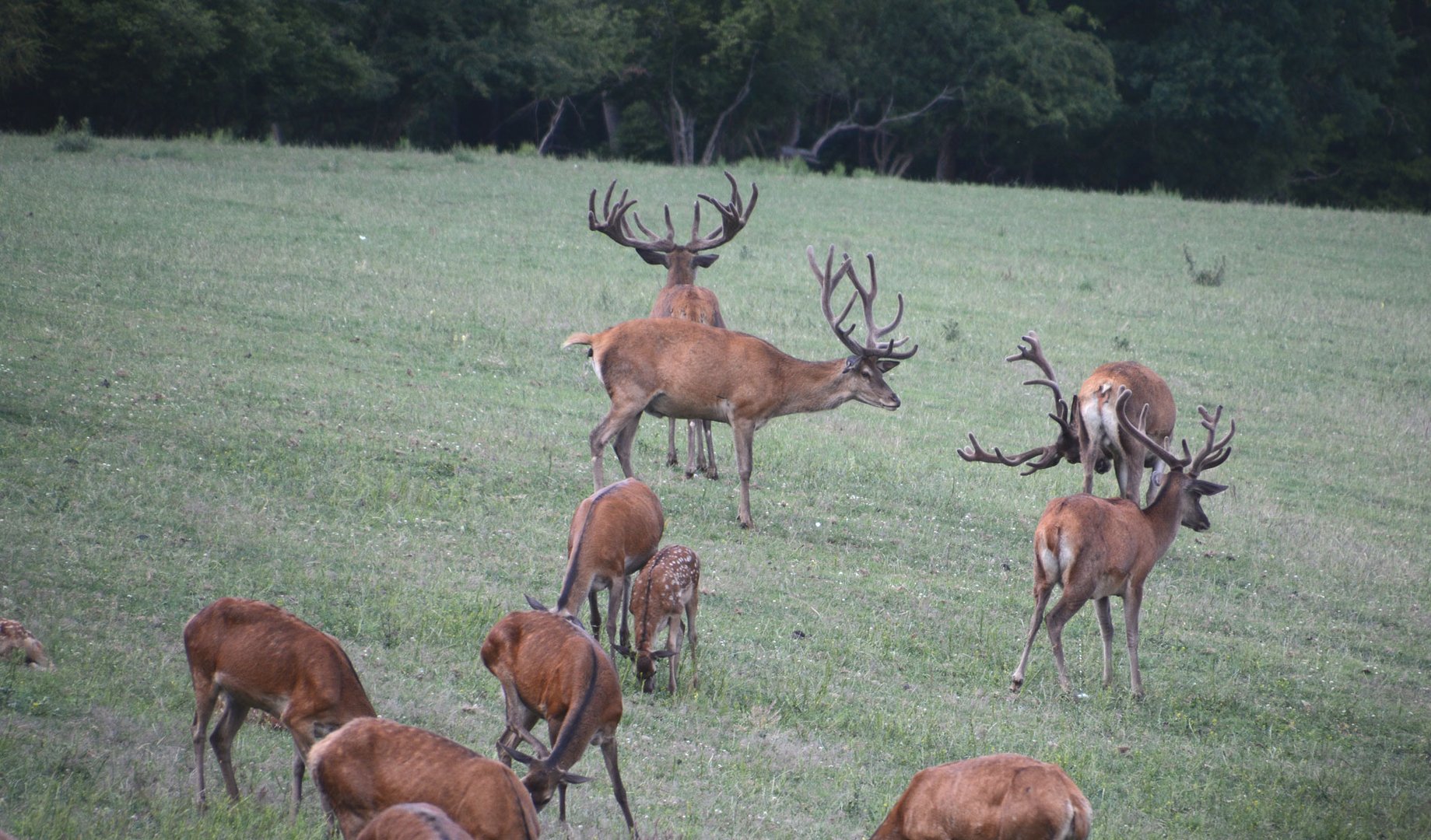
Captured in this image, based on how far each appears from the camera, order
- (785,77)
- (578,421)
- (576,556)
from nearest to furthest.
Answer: (576,556) → (578,421) → (785,77)

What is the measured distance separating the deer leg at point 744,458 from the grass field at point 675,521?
0.60ft

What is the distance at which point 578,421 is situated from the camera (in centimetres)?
1420

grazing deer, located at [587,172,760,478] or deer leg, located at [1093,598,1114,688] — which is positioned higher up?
grazing deer, located at [587,172,760,478]

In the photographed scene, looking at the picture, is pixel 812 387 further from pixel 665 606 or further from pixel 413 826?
pixel 413 826

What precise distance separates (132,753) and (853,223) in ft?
77.1

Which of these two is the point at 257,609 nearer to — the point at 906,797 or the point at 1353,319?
the point at 906,797

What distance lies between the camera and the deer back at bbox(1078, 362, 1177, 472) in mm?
11930

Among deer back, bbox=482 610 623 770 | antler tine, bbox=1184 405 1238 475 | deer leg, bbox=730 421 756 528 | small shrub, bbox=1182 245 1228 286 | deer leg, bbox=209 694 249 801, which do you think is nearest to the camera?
deer leg, bbox=209 694 249 801

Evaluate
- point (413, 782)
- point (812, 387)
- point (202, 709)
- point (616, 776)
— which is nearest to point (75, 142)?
point (812, 387)

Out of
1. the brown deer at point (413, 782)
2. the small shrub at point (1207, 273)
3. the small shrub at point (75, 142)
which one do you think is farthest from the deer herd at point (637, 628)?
the small shrub at point (75, 142)

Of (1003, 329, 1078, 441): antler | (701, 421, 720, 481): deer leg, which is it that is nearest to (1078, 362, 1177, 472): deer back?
(1003, 329, 1078, 441): antler

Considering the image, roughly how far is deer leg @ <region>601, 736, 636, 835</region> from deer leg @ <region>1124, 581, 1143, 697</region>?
4.28 meters

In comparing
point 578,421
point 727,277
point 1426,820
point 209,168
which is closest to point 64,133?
point 209,168

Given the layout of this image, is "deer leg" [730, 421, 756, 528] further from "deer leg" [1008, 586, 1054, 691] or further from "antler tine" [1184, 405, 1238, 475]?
"antler tine" [1184, 405, 1238, 475]
